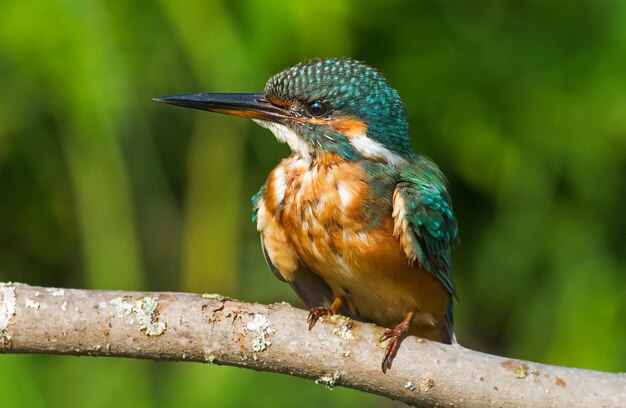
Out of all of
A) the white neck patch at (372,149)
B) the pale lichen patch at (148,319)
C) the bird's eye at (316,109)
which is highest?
the bird's eye at (316,109)

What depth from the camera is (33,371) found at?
3520 mm

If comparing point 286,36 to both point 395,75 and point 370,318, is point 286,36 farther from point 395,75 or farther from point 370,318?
point 370,318

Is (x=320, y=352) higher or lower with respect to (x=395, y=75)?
lower

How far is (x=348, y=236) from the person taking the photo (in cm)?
256

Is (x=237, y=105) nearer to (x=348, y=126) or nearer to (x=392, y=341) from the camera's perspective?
(x=348, y=126)

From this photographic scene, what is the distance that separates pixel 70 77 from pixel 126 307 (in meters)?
1.43

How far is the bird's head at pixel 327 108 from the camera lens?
2.71 m

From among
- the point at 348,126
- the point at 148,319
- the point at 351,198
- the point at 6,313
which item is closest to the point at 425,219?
the point at 351,198

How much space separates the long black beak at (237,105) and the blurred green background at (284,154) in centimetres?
71

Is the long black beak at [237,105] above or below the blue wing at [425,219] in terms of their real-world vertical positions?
above

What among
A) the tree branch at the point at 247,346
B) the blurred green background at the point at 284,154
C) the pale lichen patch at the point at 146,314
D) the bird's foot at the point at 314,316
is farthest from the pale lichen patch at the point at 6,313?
the blurred green background at the point at 284,154

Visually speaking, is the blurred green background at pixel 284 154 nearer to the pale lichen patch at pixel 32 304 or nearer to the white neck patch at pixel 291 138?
the white neck patch at pixel 291 138

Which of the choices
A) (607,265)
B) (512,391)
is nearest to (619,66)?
(607,265)

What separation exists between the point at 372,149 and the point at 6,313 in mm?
1080
